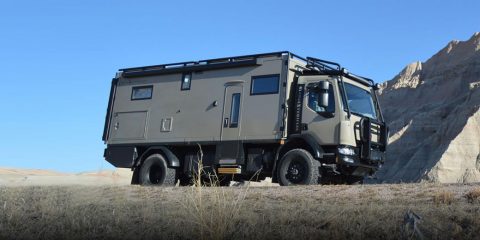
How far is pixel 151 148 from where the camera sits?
1628 cm

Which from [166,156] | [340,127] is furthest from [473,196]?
[166,156]

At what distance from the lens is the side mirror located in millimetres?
13281

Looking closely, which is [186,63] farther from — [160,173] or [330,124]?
[330,124]

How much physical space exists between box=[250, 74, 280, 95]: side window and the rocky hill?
43.0 meters

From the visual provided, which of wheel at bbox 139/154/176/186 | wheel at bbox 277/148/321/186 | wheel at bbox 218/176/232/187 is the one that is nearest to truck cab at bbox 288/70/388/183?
wheel at bbox 277/148/321/186

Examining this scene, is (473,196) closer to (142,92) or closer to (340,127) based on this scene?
(340,127)

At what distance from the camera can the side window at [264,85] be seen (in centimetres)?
1441

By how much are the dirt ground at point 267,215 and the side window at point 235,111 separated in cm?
353

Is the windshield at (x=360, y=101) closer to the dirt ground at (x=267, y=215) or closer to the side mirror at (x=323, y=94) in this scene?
the side mirror at (x=323, y=94)

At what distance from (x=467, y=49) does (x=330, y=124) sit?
104794 millimetres

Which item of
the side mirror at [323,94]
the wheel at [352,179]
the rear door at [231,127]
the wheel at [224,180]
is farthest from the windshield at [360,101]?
the wheel at [224,180]

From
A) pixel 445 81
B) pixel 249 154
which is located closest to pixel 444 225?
pixel 249 154

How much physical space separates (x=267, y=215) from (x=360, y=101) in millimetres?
7067

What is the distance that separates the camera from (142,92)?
675 inches
